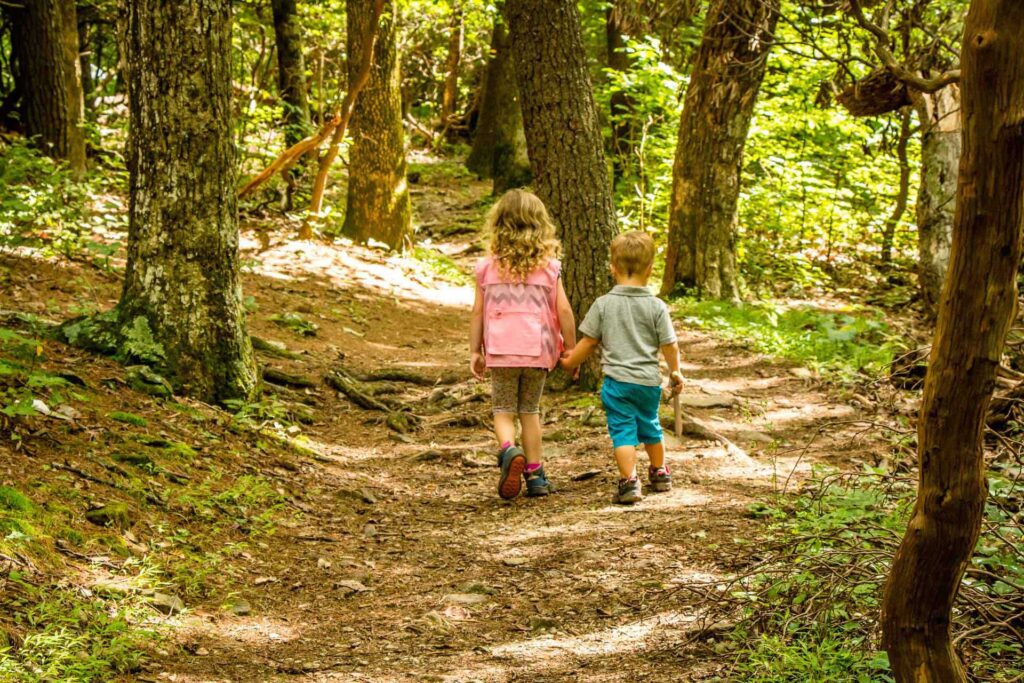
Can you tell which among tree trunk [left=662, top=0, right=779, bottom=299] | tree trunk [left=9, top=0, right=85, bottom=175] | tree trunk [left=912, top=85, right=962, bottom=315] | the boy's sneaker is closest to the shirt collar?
the boy's sneaker

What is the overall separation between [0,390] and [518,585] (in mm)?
3170

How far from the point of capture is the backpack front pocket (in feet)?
19.2

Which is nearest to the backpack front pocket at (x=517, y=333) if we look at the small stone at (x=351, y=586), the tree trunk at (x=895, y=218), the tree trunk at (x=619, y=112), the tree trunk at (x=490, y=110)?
the small stone at (x=351, y=586)

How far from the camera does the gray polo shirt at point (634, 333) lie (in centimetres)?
555

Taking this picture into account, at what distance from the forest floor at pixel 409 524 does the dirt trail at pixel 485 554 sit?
2cm

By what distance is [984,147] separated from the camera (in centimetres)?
208

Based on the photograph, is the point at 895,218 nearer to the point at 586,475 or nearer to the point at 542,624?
the point at 586,475

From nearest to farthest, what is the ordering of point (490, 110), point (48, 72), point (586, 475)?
1. point (586, 475)
2. point (48, 72)
3. point (490, 110)

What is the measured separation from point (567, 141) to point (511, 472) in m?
3.11

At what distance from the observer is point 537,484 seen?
5828mm

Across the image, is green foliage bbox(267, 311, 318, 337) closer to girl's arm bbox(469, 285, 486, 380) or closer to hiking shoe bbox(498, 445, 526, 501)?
girl's arm bbox(469, 285, 486, 380)

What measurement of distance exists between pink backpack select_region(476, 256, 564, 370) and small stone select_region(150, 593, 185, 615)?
2.51m

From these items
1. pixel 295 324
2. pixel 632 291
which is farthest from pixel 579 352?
pixel 295 324

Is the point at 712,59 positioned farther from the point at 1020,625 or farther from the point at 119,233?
the point at 1020,625
